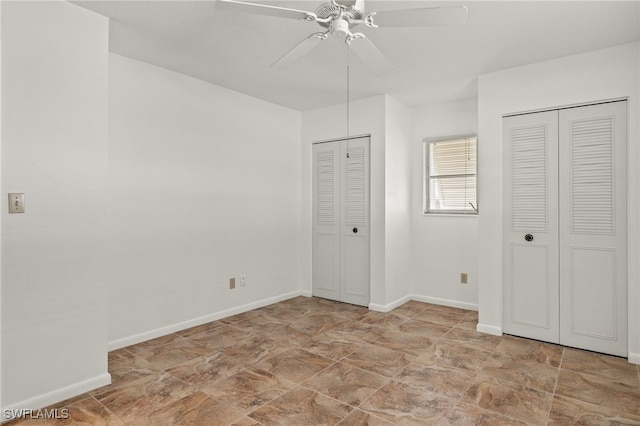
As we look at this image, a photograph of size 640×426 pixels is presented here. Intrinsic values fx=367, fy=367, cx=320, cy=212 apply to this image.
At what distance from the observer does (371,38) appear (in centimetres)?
277

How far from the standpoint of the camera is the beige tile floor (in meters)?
2.14

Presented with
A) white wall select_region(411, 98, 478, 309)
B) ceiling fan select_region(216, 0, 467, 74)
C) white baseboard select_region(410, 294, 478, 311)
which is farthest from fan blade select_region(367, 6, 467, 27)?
white baseboard select_region(410, 294, 478, 311)

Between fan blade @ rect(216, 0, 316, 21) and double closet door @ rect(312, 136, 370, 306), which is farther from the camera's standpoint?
double closet door @ rect(312, 136, 370, 306)

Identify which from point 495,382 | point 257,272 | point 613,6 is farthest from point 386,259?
point 613,6

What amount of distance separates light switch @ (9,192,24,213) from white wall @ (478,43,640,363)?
3566mm

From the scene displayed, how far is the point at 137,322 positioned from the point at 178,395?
1.14 m

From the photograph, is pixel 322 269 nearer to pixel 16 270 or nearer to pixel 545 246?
pixel 545 246

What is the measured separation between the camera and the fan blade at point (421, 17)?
1.76 m

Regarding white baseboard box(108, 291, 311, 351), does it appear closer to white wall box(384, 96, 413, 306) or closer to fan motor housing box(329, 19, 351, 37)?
white wall box(384, 96, 413, 306)

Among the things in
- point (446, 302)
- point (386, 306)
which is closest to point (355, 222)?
point (386, 306)

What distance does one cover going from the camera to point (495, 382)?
2.54 m

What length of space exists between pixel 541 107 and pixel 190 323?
3823 millimetres

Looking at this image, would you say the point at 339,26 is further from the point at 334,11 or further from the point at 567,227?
the point at 567,227

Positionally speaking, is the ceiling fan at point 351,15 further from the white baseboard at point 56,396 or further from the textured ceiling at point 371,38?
the white baseboard at point 56,396
